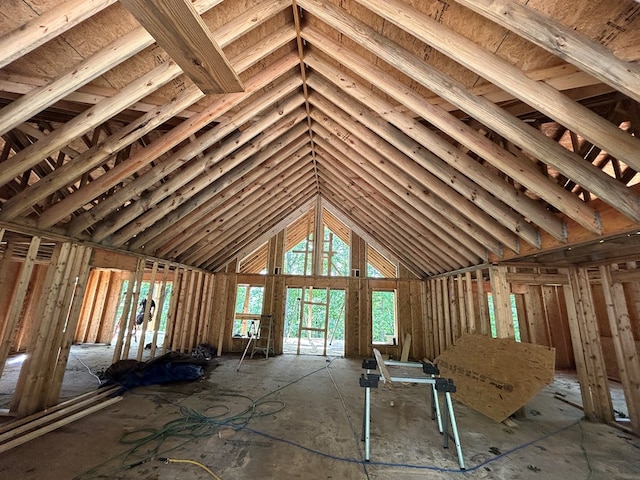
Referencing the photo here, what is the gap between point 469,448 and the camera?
9.66ft

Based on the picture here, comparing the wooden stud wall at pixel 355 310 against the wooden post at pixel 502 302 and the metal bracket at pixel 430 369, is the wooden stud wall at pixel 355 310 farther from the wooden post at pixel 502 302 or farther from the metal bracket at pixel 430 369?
the metal bracket at pixel 430 369

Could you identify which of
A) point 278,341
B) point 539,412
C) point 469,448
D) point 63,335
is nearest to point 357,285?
point 278,341

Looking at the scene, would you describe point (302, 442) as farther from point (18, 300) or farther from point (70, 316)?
point (18, 300)

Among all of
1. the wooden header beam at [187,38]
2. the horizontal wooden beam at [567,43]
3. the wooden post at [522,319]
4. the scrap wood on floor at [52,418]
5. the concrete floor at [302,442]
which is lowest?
the concrete floor at [302,442]

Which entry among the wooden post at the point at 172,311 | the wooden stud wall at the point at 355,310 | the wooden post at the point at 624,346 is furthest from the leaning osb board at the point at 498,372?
the wooden post at the point at 172,311

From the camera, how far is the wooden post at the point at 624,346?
354 cm

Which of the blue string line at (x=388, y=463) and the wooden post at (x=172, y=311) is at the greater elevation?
the wooden post at (x=172, y=311)

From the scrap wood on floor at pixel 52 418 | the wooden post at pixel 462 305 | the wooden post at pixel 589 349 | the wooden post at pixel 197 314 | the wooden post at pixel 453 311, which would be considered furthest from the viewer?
the wooden post at pixel 197 314

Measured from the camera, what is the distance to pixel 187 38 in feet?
3.23

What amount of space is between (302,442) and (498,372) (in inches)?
120

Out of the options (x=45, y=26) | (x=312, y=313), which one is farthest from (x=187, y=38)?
(x=312, y=313)

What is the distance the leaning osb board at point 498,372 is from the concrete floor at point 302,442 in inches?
10.5

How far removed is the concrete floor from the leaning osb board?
0.27 m

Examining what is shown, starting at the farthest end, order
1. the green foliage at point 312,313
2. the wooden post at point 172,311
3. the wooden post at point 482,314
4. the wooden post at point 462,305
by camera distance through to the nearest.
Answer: the green foliage at point 312,313 → the wooden post at point 172,311 → the wooden post at point 462,305 → the wooden post at point 482,314
